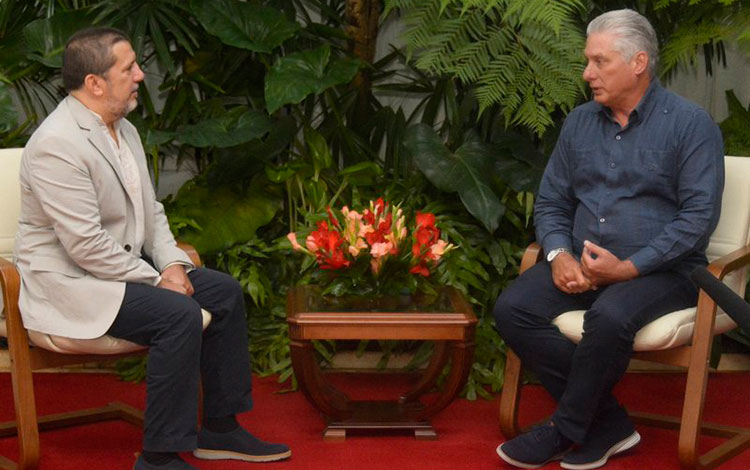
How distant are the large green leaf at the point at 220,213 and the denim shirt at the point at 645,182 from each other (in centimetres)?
119

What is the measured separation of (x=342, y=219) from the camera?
3.28m

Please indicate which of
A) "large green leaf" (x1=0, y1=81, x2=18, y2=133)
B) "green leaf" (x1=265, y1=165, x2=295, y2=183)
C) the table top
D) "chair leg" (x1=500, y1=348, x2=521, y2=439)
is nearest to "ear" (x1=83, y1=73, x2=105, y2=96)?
the table top

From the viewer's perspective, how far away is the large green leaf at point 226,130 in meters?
3.43

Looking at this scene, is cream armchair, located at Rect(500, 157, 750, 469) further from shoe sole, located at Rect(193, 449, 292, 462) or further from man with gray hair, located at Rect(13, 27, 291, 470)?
man with gray hair, located at Rect(13, 27, 291, 470)

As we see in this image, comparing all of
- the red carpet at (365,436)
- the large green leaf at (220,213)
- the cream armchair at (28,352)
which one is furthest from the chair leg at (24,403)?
the large green leaf at (220,213)

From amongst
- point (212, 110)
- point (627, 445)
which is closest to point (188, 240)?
point (212, 110)

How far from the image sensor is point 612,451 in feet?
9.10

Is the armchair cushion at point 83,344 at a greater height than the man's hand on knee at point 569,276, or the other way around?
the man's hand on knee at point 569,276

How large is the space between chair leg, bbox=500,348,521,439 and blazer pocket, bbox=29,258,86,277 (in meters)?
1.27

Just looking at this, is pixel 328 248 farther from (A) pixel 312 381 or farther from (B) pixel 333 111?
(B) pixel 333 111

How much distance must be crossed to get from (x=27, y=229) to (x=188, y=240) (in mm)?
1031

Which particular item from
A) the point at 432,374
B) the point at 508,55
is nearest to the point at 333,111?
the point at 508,55

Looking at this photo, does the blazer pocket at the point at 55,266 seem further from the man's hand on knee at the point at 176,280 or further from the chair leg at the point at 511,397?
the chair leg at the point at 511,397

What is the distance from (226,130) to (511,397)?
1.41 meters
